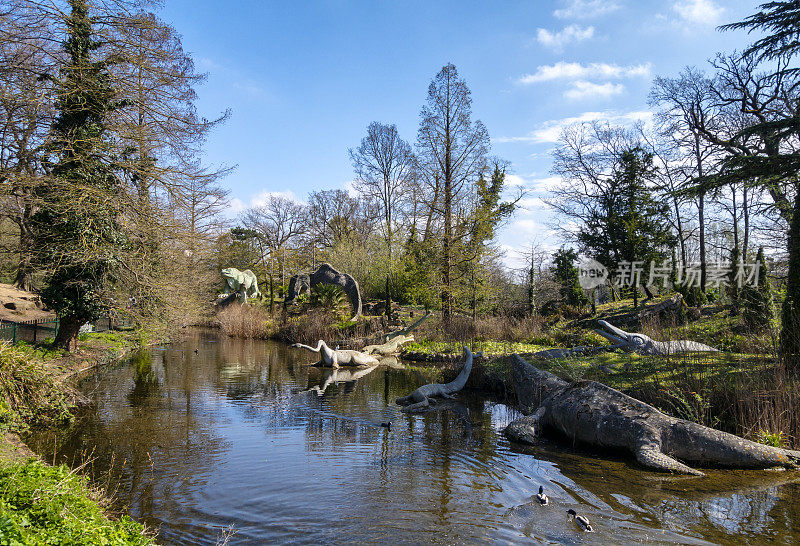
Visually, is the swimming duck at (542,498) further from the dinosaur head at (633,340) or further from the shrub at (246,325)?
the shrub at (246,325)

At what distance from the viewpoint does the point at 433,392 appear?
11.2 metres

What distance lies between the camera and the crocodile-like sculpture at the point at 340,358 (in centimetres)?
1669

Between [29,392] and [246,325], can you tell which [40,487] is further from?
[246,325]

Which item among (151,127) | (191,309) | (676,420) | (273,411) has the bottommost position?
(273,411)

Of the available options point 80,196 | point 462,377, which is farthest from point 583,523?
point 80,196

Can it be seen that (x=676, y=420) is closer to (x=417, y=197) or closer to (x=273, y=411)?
(x=273, y=411)

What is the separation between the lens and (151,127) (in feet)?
39.6

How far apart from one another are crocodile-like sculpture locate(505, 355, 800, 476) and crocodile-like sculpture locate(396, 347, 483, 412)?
8.56 feet

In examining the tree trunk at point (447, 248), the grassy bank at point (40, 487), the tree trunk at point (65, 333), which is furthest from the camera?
the tree trunk at point (447, 248)

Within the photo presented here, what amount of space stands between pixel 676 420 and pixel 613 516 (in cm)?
250

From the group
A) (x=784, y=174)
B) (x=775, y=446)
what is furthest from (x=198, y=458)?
(x=784, y=174)

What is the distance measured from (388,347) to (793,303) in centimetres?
1343

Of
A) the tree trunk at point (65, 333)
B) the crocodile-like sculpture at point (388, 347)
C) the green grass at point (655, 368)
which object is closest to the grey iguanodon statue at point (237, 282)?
the crocodile-like sculpture at point (388, 347)

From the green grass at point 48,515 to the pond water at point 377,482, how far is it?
117 centimetres
